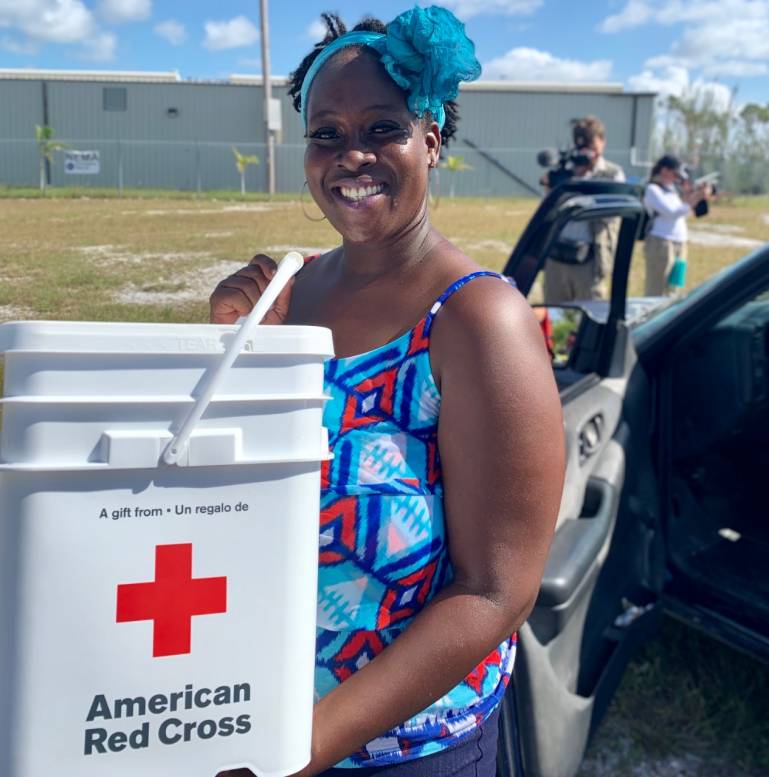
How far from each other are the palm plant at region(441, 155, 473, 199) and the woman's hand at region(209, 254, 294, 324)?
396mm

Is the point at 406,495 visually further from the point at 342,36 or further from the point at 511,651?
the point at 342,36

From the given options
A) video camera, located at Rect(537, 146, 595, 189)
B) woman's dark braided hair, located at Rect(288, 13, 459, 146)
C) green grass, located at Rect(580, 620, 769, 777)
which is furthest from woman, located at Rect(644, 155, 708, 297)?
woman's dark braided hair, located at Rect(288, 13, 459, 146)

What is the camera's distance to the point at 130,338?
87 cm

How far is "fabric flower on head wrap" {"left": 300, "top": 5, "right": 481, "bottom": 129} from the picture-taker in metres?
1.20

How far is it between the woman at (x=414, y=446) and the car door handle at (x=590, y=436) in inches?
48.6

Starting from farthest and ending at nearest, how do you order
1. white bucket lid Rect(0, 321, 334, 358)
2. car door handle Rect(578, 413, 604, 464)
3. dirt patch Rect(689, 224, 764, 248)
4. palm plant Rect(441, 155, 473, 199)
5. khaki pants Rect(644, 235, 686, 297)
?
1. khaki pants Rect(644, 235, 686, 297)
2. dirt patch Rect(689, 224, 764, 248)
3. car door handle Rect(578, 413, 604, 464)
4. palm plant Rect(441, 155, 473, 199)
5. white bucket lid Rect(0, 321, 334, 358)

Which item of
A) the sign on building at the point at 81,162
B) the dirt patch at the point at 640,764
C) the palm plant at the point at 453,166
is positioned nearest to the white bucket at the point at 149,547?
the sign on building at the point at 81,162

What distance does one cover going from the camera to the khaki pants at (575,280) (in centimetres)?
312

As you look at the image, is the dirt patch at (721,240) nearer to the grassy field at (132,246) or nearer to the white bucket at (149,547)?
the grassy field at (132,246)

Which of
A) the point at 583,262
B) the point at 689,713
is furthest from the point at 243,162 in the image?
the point at 689,713

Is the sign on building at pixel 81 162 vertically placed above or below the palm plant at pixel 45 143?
below

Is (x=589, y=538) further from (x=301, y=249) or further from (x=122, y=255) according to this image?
(x=122, y=255)

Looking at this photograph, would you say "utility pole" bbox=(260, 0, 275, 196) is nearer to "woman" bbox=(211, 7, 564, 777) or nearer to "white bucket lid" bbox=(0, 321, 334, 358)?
"woman" bbox=(211, 7, 564, 777)

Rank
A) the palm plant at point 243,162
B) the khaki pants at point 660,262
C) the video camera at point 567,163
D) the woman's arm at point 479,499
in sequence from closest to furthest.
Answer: the woman's arm at point 479,499, the palm plant at point 243,162, the video camera at point 567,163, the khaki pants at point 660,262
